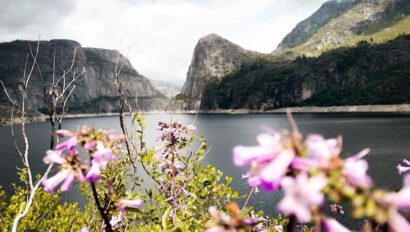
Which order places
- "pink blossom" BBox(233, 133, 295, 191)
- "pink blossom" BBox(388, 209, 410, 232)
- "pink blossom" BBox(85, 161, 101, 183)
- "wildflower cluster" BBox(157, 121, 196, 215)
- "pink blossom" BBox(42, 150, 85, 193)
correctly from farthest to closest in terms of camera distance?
"wildflower cluster" BBox(157, 121, 196, 215) < "pink blossom" BBox(42, 150, 85, 193) < "pink blossom" BBox(85, 161, 101, 183) < "pink blossom" BBox(233, 133, 295, 191) < "pink blossom" BBox(388, 209, 410, 232)

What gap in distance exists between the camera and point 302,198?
1552mm

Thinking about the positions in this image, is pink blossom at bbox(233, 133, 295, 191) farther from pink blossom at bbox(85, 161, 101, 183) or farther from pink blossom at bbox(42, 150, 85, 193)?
pink blossom at bbox(42, 150, 85, 193)

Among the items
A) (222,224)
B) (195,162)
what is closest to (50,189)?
(222,224)

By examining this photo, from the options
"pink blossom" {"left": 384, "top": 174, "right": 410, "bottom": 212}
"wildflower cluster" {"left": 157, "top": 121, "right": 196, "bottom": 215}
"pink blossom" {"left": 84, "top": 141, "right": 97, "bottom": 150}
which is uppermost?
"pink blossom" {"left": 84, "top": 141, "right": 97, "bottom": 150}

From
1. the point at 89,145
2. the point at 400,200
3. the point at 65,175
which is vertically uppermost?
the point at 89,145

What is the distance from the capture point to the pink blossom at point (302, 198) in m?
1.52

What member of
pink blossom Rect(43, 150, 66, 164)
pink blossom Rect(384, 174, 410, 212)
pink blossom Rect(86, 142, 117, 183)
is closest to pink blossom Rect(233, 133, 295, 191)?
pink blossom Rect(384, 174, 410, 212)

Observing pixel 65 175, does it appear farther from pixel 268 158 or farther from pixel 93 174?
pixel 268 158

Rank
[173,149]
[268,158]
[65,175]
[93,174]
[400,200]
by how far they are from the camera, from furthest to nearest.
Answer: [173,149] → [65,175] → [93,174] → [268,158] → [400,200]

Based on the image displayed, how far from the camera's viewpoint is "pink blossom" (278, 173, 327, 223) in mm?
1516

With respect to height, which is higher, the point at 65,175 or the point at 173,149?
the point at 65,175

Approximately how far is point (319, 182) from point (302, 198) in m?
0.12

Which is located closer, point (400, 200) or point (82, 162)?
point (400, 200)

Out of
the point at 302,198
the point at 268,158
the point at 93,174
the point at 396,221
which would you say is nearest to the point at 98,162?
the point at 93,174
